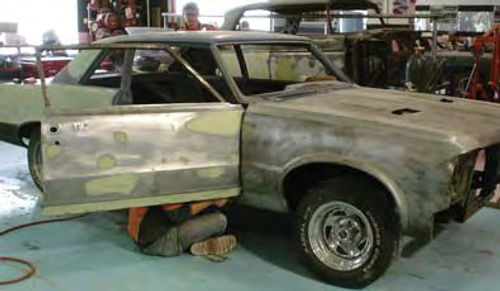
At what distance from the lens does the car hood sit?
10.5 feet

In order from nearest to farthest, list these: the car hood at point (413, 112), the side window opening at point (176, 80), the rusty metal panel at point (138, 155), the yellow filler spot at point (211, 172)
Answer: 1. the car hood at point (413, 112)
2. the rusty metal panel at point (138, 155)
3. the yellow filler spot at point (211, 172)
4. the side window opening at point (176, 80)

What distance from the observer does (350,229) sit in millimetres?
3451

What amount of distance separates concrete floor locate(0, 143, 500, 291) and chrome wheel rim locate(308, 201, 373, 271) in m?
0.17

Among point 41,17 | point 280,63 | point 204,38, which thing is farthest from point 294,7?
point 41,17

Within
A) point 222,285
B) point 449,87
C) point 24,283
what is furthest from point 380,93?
point 449,87

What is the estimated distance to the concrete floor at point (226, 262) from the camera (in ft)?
11.4

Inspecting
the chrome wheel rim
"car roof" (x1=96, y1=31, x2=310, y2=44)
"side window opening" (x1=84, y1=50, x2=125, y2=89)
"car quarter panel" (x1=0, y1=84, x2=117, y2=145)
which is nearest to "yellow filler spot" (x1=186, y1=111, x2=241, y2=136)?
"car roof" (x1=96, y1=31, x2=310, y2=44)

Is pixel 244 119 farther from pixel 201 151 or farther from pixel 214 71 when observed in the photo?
pixel 214 71

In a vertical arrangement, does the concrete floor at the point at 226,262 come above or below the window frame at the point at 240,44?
below

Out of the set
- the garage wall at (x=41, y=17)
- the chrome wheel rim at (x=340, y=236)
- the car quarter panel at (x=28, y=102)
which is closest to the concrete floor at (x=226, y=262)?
the chrome wheel rim at (x=340, y=236)

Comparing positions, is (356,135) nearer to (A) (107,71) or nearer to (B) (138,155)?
(B) (138,155)

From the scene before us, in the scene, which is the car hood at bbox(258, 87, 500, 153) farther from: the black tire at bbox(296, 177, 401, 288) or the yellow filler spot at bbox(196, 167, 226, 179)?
the yellow filler spot at bbox(196, 167, 226, 179)

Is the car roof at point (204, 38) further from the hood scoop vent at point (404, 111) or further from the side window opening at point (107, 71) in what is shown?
the hood scoop vent at point (404, 111)

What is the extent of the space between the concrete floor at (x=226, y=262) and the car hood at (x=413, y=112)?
2.91 ft
